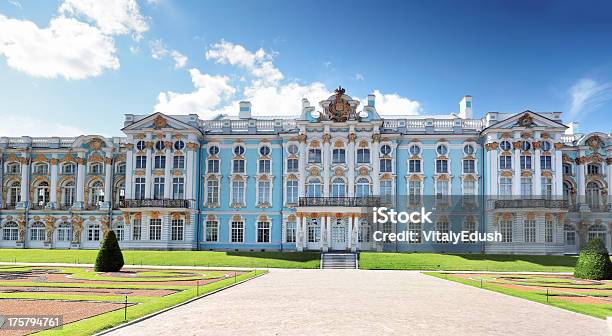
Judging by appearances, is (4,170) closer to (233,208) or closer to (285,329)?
(233,208)

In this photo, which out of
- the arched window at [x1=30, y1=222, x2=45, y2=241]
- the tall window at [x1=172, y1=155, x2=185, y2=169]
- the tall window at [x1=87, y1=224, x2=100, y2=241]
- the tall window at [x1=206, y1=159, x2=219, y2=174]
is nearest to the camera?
the tall window at [x1=172, y1=155, x2=185, y2=169]

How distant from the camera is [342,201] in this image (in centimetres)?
4909

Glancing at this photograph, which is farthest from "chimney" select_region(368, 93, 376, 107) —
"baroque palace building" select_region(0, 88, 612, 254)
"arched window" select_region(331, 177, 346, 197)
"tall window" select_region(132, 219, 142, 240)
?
"tall window" select_region(132, 219, 142, 240)

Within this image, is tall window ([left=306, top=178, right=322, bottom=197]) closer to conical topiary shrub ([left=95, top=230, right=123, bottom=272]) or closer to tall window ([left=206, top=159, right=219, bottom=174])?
tall window ([left=206, top=159, right=219, bottom=174])

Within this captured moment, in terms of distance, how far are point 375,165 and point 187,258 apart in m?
18.8

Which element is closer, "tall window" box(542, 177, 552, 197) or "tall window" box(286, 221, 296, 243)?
"tall window" box(542, 177, 552, 197)

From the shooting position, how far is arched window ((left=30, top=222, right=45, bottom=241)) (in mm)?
54625

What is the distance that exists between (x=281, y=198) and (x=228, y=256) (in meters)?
10.6

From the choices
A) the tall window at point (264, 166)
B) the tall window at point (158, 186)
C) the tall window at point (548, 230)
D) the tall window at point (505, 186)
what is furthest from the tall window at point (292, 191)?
the tall window at point (548, 230)

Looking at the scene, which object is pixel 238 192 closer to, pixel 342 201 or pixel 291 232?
pixel 291 232

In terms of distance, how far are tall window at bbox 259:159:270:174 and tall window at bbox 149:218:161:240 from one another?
33.5 feet

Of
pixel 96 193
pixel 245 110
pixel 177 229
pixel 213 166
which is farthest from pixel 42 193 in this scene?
pixel 245 110

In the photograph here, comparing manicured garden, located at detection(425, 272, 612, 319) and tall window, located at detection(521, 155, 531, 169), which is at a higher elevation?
tall window, located at detection(521, 155, 531, 169)

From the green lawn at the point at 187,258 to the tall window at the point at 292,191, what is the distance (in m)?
7.89
